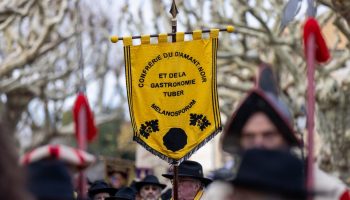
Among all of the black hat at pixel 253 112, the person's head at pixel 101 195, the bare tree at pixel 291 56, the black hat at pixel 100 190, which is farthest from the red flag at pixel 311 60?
the bare tree at pixel 291 56

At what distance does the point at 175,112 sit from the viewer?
28.1 feet

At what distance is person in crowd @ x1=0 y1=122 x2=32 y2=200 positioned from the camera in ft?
11.9

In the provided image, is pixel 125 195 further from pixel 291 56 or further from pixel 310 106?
pixel 291 56

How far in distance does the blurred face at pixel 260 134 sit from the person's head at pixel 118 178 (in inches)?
430

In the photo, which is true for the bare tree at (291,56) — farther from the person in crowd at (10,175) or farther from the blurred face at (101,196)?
the person in crowd at (10,175)

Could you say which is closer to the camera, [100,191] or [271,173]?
[271,173]

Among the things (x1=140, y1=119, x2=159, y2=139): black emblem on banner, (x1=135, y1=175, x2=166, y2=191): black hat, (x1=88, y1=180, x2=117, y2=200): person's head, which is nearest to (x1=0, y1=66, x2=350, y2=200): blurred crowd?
(x1=140, y1=119, x2=159, y2=139): black emblem on banner

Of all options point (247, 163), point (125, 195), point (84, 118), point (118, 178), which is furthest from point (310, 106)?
point (118, 178)

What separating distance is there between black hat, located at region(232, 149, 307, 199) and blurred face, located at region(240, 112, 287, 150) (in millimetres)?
331

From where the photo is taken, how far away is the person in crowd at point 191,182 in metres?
8.48

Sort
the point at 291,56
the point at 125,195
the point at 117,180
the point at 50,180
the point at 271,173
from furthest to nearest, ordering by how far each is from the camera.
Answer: the point at 291,56 → the point at 117,180 → the point at 125,195 → the point at 50,180 → the point at 271,173

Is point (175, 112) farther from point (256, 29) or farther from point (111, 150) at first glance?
point (111, 150)

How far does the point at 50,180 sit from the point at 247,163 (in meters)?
0.82

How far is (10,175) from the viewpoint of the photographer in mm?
3643
